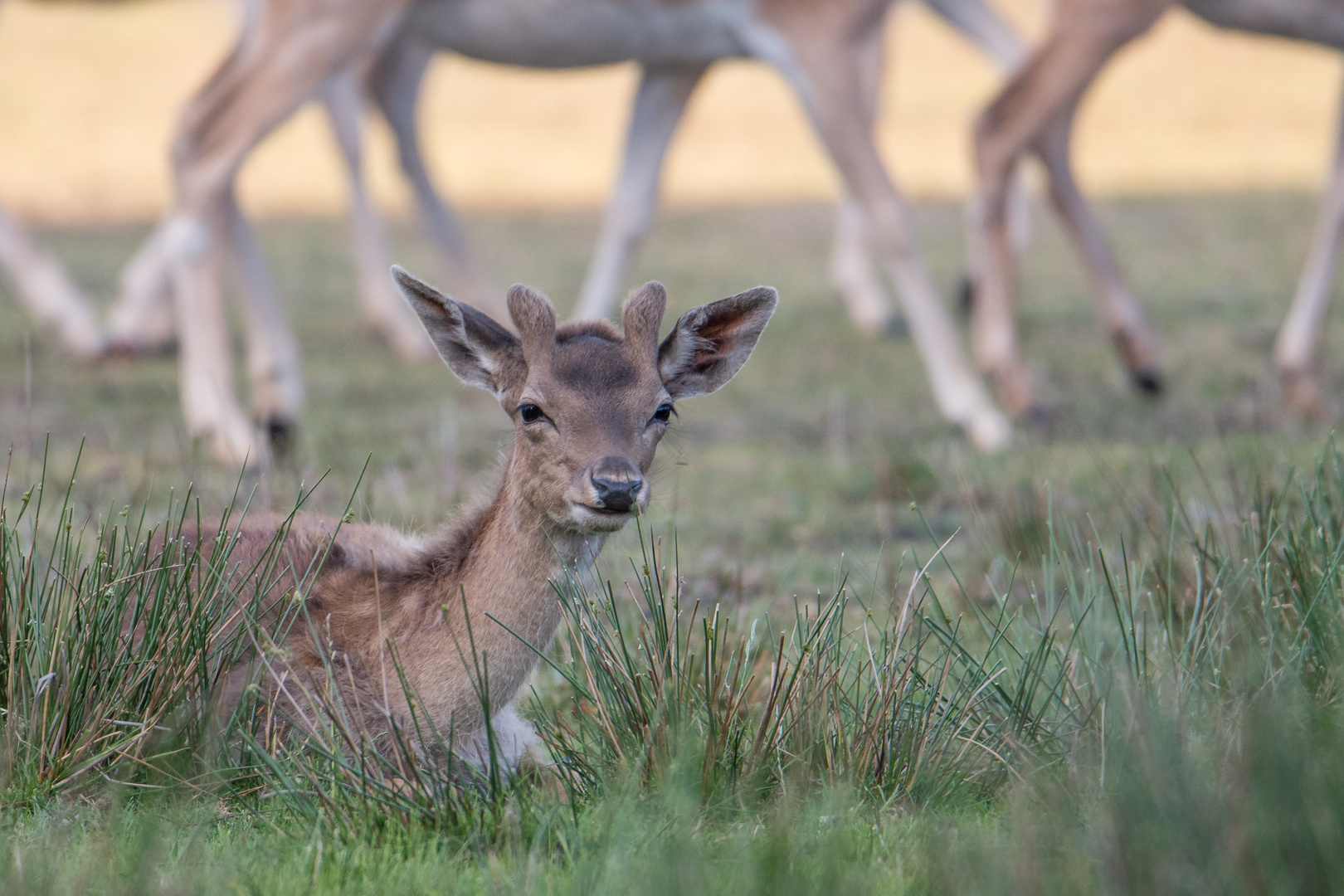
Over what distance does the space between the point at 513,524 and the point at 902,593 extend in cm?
155

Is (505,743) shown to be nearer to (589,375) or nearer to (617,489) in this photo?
(617,489)

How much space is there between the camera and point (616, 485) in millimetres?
3367

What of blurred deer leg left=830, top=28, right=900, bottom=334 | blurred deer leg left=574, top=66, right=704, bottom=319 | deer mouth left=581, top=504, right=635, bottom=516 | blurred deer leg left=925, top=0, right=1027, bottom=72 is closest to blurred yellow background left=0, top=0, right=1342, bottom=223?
blurred deer leg left=574, top=66, right=704, bottom=319

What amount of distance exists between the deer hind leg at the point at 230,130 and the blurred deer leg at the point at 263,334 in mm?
125

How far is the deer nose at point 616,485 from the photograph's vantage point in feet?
11.1

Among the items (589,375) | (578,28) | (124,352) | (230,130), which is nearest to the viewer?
(589,375)

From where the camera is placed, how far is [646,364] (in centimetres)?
373

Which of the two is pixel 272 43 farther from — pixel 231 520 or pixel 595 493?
pixel 595 493

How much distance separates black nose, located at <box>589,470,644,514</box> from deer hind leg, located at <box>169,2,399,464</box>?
3.87 meters

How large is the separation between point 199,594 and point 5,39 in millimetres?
27128

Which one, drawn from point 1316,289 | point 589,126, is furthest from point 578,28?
point 589,126

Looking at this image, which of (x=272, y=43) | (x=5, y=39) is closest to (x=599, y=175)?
(x=272, y=43)

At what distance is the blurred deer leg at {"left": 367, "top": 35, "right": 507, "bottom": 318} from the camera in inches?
372

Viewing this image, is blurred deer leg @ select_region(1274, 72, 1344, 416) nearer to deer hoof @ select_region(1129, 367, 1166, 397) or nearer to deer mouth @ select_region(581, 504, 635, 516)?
deer hoof @ select_region(1129, 367, 1166, 397)
